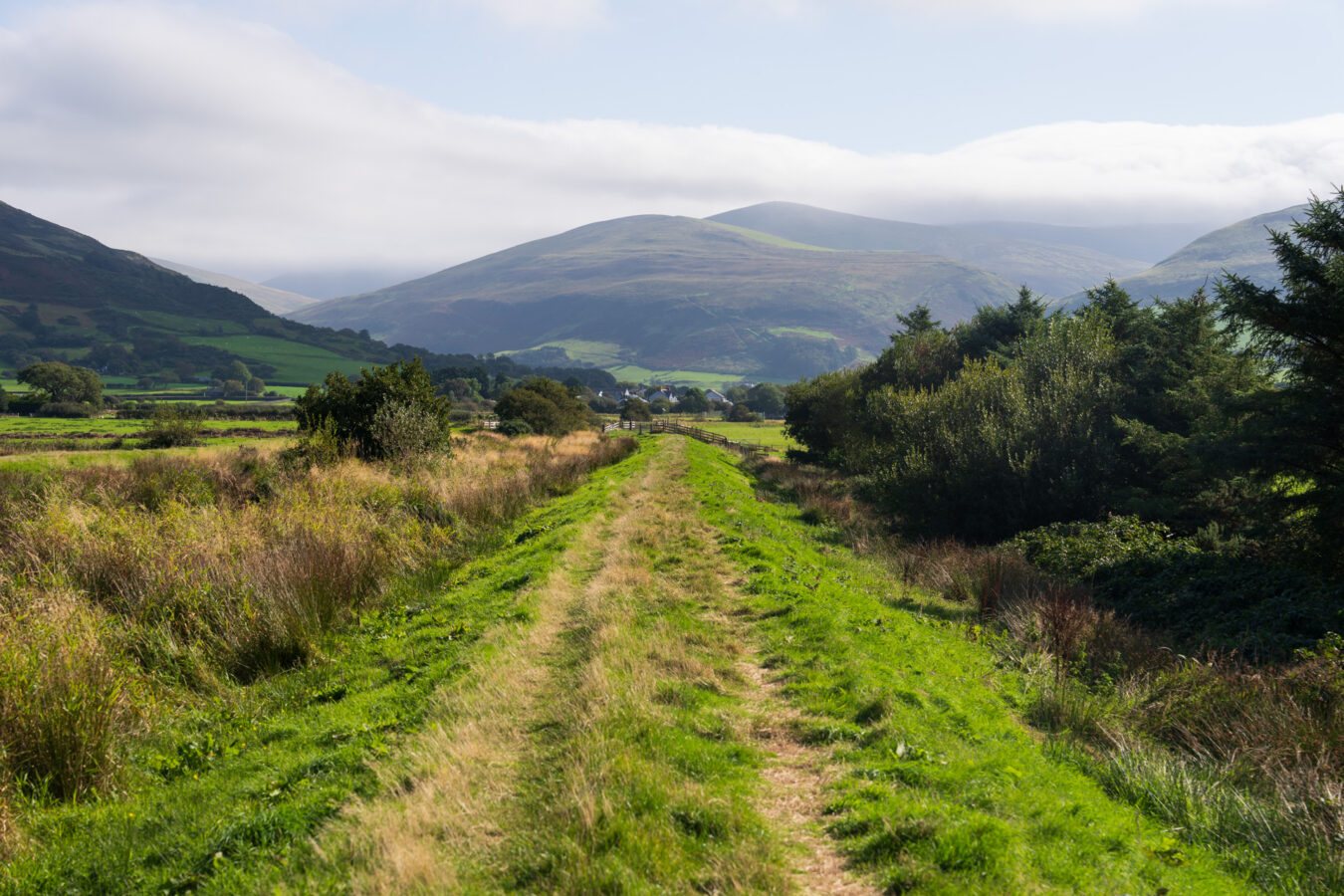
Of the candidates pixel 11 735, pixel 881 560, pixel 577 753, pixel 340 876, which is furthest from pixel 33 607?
pixel 881 560

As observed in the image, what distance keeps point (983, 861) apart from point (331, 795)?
20.3 ft

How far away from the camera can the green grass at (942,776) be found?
19.7 feet

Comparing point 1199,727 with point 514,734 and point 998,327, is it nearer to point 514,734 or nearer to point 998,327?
point 514,734

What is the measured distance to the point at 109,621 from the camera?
10.8 metres

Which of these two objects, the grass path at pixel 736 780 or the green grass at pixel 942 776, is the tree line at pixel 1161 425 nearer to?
the green grass at pixel 942 776

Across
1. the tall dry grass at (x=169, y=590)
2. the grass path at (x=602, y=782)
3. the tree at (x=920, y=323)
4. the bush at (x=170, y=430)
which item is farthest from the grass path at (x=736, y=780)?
the tree at (x=920, y=323)

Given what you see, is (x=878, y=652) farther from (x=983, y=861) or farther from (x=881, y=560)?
(x=881, y=560)

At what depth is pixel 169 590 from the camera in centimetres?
1188

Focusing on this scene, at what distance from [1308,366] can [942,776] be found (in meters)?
19.5

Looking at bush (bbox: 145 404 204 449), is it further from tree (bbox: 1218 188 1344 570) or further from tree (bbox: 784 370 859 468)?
tree (bbox: 1218 188 1344 570)

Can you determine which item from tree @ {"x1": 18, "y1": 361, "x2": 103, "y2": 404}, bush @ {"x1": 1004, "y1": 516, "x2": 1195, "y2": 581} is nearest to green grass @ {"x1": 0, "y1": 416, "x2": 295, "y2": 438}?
tree @ {"x1": 18, "y1": 361, "x2": 103, "y2": 404}

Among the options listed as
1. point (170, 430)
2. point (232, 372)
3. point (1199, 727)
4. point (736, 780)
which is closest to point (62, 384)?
point (170, 430)

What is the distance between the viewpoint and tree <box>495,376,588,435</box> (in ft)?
246

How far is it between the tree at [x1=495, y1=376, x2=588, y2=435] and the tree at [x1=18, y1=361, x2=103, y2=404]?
57.6 m
